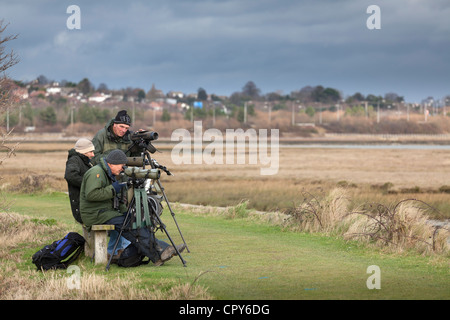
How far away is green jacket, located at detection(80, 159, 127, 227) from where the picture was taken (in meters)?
10.0

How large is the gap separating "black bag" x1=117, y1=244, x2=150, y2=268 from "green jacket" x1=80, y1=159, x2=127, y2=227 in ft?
1.82

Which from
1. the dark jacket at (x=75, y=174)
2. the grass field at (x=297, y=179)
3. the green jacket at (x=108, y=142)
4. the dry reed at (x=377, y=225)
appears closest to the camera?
the dark jacket at (x=75, y=174)

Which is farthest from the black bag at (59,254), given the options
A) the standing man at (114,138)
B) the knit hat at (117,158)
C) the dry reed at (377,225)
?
the dry reed at (377,225)

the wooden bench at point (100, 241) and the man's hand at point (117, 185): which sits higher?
the man's hand at point (117, 185)

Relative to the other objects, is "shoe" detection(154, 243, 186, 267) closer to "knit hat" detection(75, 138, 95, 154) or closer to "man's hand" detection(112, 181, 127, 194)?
"man's hand" detection(112, 181, 127, 194)

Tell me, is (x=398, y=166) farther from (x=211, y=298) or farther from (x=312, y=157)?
(x=211, y=298)

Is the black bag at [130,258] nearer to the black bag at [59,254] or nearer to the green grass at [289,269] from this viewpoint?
the green grass at [289,269]

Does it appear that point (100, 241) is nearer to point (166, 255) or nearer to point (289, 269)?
point (166, 255)

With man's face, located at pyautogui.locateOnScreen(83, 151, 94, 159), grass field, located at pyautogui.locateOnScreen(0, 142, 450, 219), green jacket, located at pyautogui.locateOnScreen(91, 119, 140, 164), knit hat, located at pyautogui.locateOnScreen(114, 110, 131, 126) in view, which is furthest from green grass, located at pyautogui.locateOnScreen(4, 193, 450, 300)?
grass field, located at pyautogui.locateOnScreen(0, 142, 450, 219)

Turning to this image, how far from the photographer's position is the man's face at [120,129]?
11323mm

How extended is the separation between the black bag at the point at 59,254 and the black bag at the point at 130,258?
2.50ft

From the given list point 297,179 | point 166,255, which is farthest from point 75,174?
point 297,179

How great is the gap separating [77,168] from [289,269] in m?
3.78

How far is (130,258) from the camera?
1011 cm
